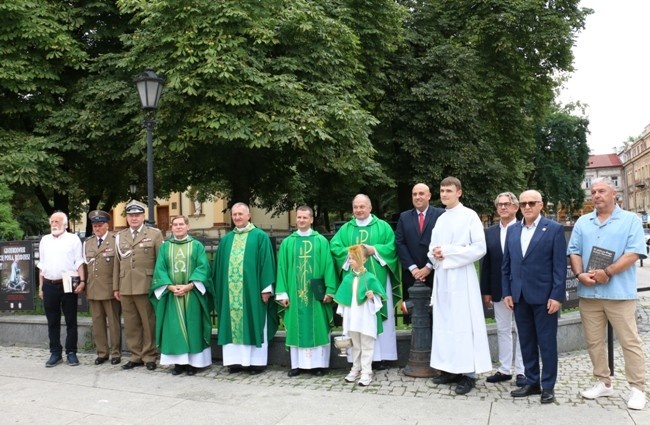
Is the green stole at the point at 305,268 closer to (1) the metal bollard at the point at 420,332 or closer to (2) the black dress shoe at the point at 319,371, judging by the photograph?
(2) the black dress shoe at the point at 319,371

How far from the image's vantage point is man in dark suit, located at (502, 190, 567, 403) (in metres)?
5.46

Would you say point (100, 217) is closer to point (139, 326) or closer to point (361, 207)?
point (139, 326)

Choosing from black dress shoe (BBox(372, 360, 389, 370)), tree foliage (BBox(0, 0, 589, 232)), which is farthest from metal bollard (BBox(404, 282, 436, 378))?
tree foliage (BBox(0, 0, 589, 232))

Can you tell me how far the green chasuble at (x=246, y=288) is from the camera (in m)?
6.88

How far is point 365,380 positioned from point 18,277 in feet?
21.4

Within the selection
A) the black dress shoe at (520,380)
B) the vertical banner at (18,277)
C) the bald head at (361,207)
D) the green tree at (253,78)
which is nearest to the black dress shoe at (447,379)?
the black dress shoe at (520,380)

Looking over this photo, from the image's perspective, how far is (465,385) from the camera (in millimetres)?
5859

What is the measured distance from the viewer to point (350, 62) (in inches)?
665

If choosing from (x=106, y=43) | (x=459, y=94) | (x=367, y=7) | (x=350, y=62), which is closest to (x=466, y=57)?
(x=459, y=94)

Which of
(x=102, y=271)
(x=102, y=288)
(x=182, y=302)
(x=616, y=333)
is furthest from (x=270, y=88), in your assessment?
(x=616, y=333)

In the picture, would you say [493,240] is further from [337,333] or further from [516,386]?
[337,333]

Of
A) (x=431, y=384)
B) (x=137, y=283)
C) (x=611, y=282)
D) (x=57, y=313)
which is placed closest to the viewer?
(x=611, y=282)

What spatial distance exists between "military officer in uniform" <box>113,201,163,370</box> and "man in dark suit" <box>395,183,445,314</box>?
3.22m

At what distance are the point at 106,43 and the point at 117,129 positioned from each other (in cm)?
358
